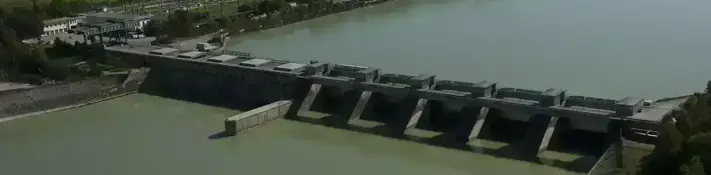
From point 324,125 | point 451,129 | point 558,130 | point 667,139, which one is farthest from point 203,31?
point 667,139

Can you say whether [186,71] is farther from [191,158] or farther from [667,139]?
[667,139]

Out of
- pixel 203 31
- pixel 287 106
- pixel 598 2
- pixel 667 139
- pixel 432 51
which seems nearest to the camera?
pixel 667 139

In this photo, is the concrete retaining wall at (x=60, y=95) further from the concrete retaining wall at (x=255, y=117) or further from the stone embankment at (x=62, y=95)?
the concrete retaining wall at (x=255, y=117)

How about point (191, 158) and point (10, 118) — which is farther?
point (10, 118)

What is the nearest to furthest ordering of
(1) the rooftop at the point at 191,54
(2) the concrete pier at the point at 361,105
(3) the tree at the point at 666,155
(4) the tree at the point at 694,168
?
(4) the tree at the point at 694,168, (3) the tree at the point at 666,155, (2) the concrete pier at the point at 361,105, (1) the rooftop at the point at 191,54

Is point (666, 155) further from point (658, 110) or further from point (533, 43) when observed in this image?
point (533, 43)

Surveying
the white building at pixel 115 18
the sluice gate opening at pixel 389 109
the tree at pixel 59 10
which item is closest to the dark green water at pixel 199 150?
the sluice gate opening at pixel 389 109

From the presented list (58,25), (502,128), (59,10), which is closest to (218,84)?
(502,128)
